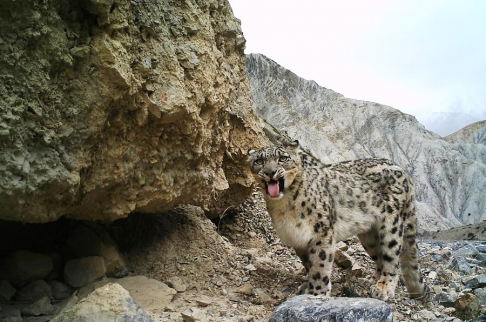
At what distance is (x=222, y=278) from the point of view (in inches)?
228

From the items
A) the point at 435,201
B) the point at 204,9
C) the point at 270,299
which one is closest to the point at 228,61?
the point at 204,9

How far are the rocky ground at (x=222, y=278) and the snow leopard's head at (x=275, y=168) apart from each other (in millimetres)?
1090

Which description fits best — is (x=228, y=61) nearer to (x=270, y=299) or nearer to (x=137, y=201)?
(x=137, y=201)

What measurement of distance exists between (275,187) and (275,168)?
0.22 m

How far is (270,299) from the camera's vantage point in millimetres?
5457

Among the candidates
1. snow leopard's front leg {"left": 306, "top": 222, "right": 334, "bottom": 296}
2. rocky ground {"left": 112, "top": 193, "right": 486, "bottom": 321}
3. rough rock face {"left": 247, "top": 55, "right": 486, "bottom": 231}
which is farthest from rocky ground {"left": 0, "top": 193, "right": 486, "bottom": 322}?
rough rock face {"left": 247, "top": 55, "right": 486, "bottom": 231}

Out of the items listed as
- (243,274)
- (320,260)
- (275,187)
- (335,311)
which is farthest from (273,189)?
(335,311)

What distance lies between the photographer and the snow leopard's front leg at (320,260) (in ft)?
18.2

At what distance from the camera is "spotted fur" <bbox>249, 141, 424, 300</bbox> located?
18.7 ft

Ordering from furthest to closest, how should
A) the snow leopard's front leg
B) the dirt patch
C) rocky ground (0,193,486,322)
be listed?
the snow leopard's front leg, the dirt patch, rocky ground (0,193,486,322)

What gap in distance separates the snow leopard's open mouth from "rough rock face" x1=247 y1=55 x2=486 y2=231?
2664 centimetres

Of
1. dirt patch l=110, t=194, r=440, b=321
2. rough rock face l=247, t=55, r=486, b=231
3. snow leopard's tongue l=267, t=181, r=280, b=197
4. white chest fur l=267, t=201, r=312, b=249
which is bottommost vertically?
dirt patch l=110, t=194, r=440, b=321

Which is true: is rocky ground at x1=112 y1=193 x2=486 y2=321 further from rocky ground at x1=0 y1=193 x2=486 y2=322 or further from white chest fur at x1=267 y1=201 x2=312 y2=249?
white chest fur at x1=267 y1=201 x2=312 y2=249

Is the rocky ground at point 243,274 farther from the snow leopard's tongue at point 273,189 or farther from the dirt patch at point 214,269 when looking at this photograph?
the snow leopard's tongue at point 273,189
